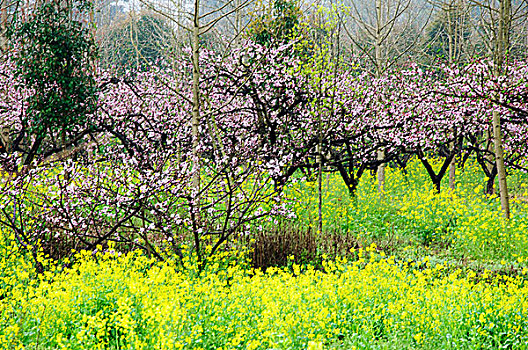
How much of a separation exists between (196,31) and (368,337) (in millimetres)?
4901

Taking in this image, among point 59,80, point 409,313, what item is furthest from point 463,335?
point 59,80

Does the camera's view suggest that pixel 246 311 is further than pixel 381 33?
No

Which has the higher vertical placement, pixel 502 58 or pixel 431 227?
pixel 502 58

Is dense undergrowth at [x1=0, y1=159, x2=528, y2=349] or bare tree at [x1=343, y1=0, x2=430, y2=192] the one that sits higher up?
bare tree at [x1=343, y1=0, x2=430, y2=192]

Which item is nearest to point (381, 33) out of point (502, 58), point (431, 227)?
point (502, 58)

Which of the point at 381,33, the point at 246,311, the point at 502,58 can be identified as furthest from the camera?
the point at 381,33

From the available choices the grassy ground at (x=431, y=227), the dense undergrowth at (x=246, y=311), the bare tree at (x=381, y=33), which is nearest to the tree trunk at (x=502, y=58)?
the grassy ground at (x=431, y=227)

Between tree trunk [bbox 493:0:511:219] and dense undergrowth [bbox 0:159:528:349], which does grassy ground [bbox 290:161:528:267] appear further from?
dense undergrowth [bbox 0:159:528:349]

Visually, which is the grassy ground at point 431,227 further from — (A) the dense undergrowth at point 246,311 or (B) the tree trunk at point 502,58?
(A) the dense undergrowth at point 246,311

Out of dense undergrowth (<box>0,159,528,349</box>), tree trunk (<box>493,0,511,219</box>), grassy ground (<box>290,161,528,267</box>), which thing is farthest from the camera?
tree trunk (<box>493,0,511,219</box>)

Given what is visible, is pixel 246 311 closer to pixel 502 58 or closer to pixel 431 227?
pixel 431 227

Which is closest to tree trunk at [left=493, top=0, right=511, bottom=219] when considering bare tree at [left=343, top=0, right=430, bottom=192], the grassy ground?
the grassy ground

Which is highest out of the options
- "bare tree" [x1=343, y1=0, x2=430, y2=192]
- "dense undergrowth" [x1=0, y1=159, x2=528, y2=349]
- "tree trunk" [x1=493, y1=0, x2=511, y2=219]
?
"bare tree" [x1=343, y1=0, x2=430, y2=192]

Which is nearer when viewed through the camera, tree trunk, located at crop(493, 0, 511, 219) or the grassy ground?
the grassy ground
